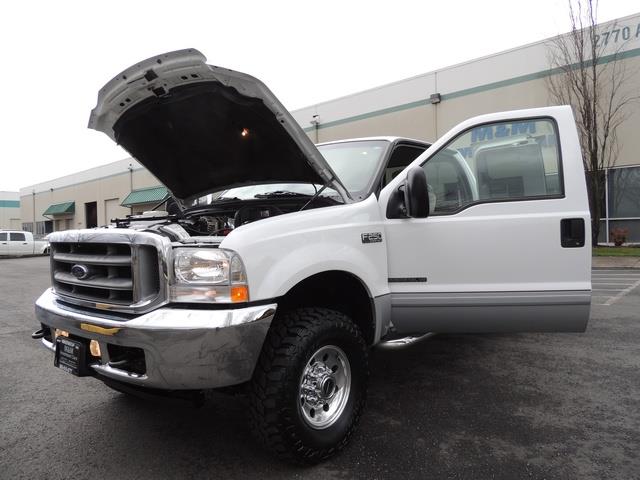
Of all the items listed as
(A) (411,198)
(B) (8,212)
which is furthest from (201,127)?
(B) (8,212)

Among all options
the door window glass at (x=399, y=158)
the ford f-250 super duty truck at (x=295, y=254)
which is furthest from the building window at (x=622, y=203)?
the ford f-250 super duty truck at (x=295, y=254)

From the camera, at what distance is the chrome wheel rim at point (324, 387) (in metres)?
2.63

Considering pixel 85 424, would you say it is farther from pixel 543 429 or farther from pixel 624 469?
pixel 624 469

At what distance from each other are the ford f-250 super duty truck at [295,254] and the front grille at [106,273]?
1 centimetres

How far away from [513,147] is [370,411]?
219 centimetres

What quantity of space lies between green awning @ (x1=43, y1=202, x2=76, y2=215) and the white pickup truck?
16.7 meters

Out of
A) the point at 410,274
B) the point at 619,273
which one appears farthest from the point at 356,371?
the point at 619,273

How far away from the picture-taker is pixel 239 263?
2326 mm

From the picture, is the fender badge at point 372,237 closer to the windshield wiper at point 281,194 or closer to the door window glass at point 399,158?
the windshield wiper at point 281,194

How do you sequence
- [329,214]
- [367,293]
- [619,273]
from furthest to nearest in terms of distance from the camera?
1. [619,273]
2. [367,293]
3. [329,214]

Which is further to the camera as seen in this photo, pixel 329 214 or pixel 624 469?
pixel 329 214

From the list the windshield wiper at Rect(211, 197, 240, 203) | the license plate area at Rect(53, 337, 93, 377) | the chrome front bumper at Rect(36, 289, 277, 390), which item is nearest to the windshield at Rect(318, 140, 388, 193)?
the windshield wiper at Rect(211, 197, 240, 203)

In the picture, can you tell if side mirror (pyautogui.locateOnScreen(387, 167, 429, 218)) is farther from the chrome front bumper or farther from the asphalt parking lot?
the asphalt parking lot

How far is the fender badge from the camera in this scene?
9.82ft
